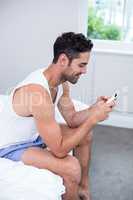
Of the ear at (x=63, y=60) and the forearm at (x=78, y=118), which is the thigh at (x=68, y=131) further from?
the ear at (x=63, y=60)

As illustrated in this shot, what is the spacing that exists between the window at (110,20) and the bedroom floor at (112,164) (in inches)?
31.1

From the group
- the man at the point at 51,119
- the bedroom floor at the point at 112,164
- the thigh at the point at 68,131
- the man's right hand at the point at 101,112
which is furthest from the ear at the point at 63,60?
the bedroom floor at the point at 112,164

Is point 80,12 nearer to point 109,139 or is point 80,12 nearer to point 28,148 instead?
point 109,139

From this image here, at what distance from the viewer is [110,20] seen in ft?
9.53

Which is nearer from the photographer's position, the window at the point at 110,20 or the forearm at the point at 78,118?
the forearm at the point at 78,118

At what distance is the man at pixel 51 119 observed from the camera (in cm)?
149

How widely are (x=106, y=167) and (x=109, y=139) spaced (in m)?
0.43

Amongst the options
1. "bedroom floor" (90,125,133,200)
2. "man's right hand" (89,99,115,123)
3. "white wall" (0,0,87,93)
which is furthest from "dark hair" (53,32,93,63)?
"white wall" (0,0,87,93)

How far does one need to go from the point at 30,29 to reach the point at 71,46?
4.51 ft

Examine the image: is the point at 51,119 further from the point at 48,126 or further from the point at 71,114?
the point at 71,114

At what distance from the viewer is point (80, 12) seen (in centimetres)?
276

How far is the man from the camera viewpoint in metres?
1.49

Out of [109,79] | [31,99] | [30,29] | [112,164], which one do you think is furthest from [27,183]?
[30,29]

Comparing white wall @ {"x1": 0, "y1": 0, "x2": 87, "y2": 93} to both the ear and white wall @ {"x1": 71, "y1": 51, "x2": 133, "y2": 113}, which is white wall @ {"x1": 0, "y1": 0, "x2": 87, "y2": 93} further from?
the ear
